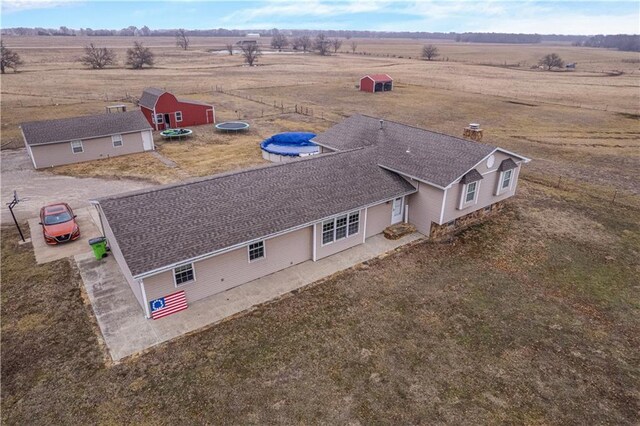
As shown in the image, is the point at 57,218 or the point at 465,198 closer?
the point at 57,218

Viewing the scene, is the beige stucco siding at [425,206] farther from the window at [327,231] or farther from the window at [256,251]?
the window at [256,251]

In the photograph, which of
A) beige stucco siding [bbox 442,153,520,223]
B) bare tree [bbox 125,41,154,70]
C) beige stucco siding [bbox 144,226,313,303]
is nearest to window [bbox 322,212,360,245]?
beige stucco siding [bbox 144,226,313,303]

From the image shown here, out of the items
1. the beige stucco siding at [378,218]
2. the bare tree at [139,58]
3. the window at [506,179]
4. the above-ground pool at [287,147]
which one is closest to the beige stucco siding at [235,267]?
the beige stucco siding at [378,218]

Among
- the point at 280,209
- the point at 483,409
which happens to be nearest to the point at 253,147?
the point at 280,209

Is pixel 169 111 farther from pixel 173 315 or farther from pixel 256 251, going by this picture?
pixel 173 315

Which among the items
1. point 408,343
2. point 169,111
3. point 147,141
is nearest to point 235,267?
point 408,343

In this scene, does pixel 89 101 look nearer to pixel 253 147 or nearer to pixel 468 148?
pixel 253 147

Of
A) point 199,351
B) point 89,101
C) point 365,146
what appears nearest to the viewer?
point 199,351
